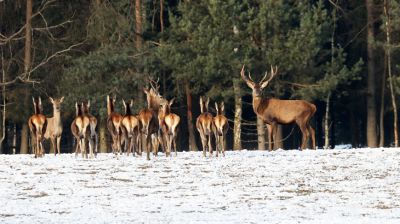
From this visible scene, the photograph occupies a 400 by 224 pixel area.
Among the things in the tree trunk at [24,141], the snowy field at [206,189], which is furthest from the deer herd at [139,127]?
the tree trunk at [24,141]

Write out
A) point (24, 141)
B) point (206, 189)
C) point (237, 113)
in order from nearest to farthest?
point (206, 189), point (237, 113), point (24, 141)

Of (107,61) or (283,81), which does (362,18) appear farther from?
(107,61)

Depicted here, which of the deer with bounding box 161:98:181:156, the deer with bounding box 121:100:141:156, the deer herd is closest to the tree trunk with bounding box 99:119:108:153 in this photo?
the deer herd

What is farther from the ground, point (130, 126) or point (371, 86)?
point (371, 86)

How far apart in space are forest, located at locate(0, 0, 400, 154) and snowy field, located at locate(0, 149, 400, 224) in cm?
1624

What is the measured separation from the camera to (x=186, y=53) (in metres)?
48.0

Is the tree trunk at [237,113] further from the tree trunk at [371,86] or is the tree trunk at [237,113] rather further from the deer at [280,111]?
the deer at [280,111]

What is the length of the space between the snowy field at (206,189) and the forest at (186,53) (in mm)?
16244

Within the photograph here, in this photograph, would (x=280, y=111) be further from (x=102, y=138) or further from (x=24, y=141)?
(x=24, y=141)

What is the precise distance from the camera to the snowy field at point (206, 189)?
18.9 metres

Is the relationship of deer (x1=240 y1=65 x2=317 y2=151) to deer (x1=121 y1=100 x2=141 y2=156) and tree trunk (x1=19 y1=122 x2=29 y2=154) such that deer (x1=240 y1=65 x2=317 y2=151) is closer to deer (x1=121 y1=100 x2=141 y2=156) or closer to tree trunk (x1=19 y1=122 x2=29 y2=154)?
deer (x1=121 y1=100 x2=141 y2=156)

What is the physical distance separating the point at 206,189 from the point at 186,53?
25.7 meters

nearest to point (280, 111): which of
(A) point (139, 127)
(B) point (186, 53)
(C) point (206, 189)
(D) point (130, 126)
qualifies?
(A) point (139, 127)

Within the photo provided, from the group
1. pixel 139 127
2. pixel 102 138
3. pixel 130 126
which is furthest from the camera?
pixel 102 138
